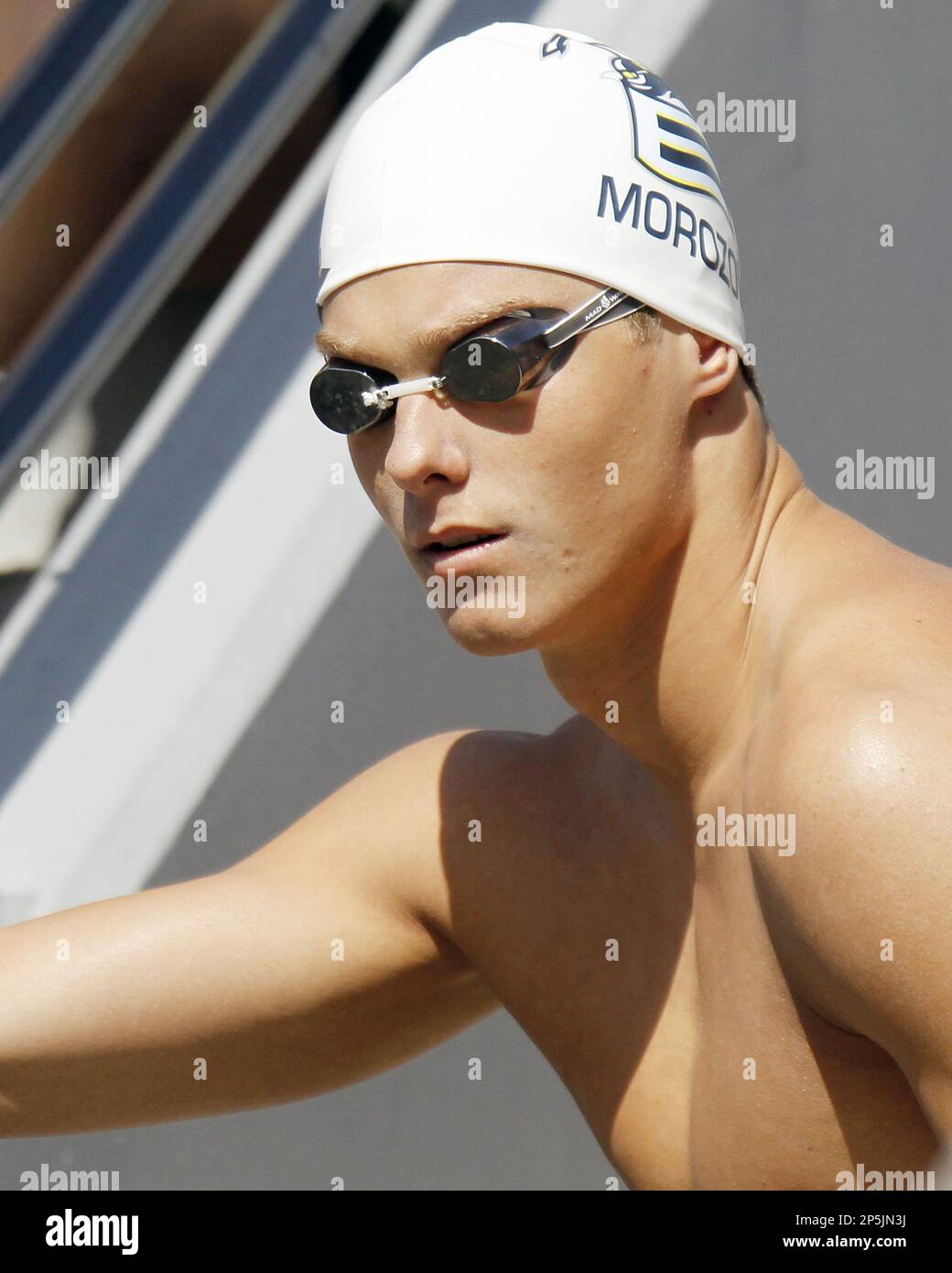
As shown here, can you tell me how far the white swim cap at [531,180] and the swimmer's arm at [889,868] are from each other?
56 centimetres

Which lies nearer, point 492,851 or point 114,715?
point 492,851

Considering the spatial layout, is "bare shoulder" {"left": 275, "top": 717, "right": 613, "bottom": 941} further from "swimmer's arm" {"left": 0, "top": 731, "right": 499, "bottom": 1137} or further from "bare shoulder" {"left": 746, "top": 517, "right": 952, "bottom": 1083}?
"bare shoulder" {"left": 746, "top": 517, "right": 952, "bottom": 1083}

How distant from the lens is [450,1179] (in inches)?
104

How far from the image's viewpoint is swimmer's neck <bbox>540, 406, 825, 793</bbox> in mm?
1533

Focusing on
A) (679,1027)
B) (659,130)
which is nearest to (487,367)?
(659,130)

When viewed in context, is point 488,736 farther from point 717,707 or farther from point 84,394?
point 84,394

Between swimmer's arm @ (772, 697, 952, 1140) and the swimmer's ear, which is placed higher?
the swimmer's ear

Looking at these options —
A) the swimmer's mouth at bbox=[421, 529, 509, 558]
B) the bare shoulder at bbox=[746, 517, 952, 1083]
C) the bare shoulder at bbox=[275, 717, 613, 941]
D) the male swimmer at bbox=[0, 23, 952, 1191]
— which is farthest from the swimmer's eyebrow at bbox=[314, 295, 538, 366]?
the bare shoulder at bbox=[275, 717, 613, 941]

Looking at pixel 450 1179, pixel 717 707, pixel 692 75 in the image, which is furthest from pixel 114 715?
pixel 692 75

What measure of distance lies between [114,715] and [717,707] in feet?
4.01

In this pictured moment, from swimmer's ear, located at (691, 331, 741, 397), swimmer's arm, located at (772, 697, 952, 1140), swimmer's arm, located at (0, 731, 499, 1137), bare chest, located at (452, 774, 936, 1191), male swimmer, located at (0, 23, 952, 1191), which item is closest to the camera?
swimmer's arm, located at (772, 697, 952, 1140)

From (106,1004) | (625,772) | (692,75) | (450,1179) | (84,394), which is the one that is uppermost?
(692,75)

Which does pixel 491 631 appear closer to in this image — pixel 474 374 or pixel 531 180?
pixel 474 374

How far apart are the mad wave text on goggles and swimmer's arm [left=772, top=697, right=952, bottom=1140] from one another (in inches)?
17.6
